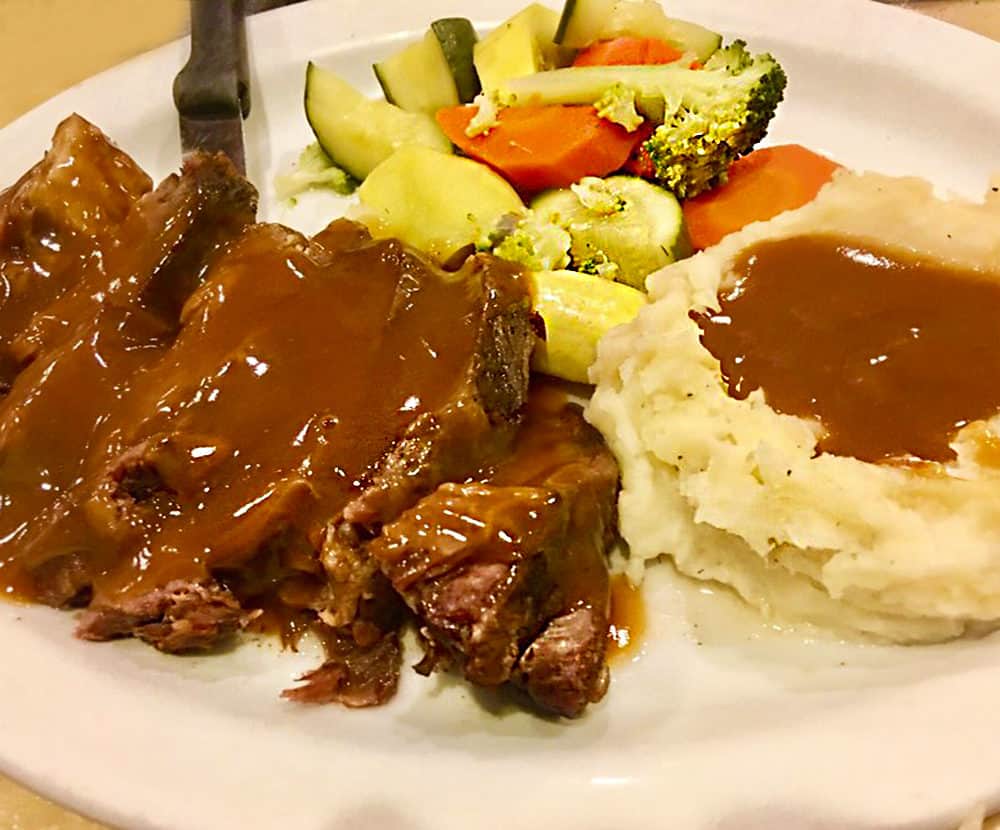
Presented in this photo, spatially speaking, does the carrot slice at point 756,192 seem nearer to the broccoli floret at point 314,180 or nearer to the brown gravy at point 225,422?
the brown gravy at point 225,422

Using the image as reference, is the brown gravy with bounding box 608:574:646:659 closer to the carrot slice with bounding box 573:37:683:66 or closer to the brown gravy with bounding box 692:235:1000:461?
the brown gravy with bounding box 692:235:1000:461

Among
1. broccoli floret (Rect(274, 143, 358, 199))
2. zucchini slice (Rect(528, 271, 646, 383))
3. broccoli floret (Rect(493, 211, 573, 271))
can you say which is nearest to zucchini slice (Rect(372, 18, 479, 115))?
broccoli floret (Rect(274, 143, 358, 199))

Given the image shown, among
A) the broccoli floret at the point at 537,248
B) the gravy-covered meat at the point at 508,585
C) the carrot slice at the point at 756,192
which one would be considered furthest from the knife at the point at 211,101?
the gravy-covered meat at the point at 508,585

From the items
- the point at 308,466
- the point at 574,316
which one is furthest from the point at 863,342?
the point at 308,466

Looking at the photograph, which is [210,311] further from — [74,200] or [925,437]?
[925,437]

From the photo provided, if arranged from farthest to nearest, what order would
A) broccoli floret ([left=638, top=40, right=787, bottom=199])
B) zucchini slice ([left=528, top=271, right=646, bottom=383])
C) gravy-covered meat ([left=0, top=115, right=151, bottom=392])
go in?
broccoli floret ([left=638, top=40, right=787, bottom=199]) → zucchini slice ([left=528, top=271, right=646, bottom=383]) → gravy-covered meat ([left=0, top=115, right=151, bottom=392])

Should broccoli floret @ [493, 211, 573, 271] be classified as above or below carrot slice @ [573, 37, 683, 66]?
below

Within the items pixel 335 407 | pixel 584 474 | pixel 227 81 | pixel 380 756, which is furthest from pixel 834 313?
pixel 227 81

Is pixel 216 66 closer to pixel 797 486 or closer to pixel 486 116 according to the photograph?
pixel 486 116
